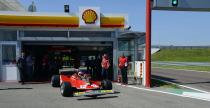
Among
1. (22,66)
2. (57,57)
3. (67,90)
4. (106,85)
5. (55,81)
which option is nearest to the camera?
(67,90)

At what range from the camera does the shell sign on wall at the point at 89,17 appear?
24406 mm

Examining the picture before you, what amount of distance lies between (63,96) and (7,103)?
269 centimetres

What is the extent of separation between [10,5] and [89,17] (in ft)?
65.6

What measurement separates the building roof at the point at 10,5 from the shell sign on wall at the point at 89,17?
15124 millimetres

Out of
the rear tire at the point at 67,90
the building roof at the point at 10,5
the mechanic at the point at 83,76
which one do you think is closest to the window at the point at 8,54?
the mechanic at the point at 83,76

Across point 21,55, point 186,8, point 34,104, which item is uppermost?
point 186,8

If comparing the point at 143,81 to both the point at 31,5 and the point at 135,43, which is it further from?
the point at 31,5

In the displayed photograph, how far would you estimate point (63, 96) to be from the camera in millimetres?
16406

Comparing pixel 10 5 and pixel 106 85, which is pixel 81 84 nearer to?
pixel 106 85

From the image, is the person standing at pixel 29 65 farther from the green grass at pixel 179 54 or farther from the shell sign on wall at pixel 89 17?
the green grass at pixel 179 54

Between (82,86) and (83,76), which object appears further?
(83,76)

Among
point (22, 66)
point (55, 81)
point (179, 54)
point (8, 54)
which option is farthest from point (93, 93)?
point (179, 54)

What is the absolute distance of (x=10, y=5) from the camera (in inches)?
1674

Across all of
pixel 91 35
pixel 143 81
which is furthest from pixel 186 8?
pixel 91 35
